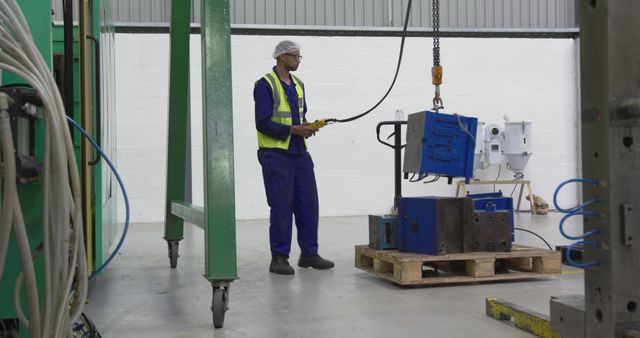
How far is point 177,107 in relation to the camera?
4773 mm

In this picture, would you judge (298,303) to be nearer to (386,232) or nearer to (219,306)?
(219,306)

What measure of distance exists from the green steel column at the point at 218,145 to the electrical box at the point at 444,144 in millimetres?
1640

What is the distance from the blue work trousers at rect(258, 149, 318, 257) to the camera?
4617mm

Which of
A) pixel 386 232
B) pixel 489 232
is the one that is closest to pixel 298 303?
pixel 386 232

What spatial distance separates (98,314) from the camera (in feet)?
10.8

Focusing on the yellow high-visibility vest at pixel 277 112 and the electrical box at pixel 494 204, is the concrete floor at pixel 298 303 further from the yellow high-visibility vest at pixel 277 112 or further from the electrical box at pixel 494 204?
the yellow high-visibility vest at pixel 277 112

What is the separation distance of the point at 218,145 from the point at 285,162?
5.55 feet

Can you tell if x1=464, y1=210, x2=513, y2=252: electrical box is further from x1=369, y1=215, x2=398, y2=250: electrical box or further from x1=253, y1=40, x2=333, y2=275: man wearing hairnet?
x1=253, y1=40, x2=333, y2=275: man wearing hairnet

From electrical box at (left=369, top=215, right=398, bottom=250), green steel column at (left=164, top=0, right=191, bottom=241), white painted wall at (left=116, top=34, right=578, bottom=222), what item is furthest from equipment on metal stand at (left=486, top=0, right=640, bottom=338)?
white painted wall at (left=116, top=34, right=578, bottom=222)

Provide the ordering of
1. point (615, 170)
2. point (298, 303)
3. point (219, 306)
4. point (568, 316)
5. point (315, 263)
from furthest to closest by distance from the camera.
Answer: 1. point (315, 263)
2. point (298, 303)
3. point (219, 306)
4. point (568, 316)
5. point (615, 170)

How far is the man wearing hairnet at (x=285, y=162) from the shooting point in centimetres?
461

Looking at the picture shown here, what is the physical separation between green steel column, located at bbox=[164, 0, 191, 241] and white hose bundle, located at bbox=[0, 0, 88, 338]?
2.73 m

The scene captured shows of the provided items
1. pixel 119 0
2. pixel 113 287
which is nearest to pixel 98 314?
pixel 113 287

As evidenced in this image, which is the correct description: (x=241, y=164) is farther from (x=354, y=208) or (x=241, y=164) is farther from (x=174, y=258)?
(x=174, y=258)
